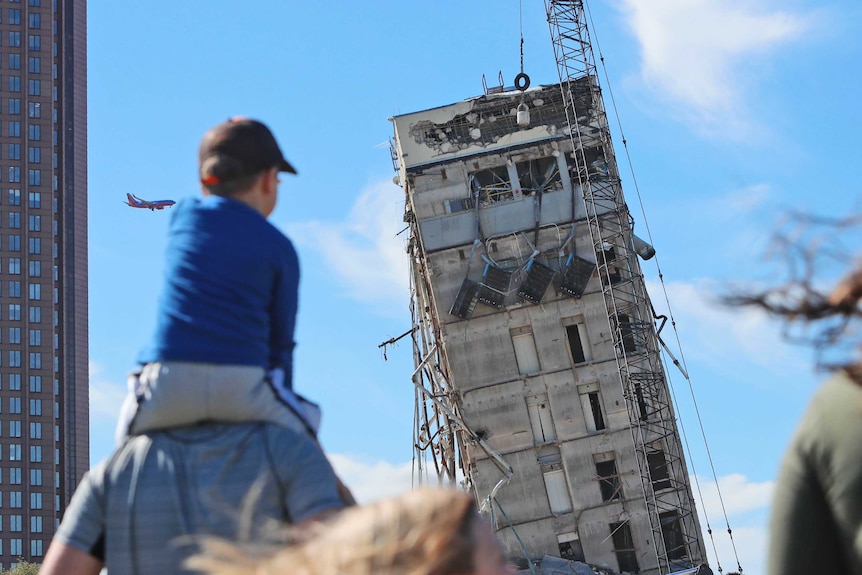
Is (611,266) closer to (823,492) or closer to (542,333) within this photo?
(542,333)

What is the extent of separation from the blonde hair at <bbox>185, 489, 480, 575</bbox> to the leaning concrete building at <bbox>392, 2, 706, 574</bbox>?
41.8m

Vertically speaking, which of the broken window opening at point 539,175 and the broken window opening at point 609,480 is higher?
the broken window opening at point 539,175

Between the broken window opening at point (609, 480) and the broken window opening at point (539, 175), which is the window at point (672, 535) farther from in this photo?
the broken window opening at point (539, 175)

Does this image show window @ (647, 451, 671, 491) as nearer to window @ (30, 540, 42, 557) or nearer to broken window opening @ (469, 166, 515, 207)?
broken window opening @ (469, 166, 515, 207)

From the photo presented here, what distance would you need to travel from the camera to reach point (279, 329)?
3861 mm

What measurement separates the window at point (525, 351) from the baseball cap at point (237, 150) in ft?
135

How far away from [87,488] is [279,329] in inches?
29.7

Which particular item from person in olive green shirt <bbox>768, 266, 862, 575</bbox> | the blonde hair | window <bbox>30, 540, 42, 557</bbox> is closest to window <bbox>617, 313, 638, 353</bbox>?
person in olive green shirt <bbox>768, 266, 862, 575</bbox>

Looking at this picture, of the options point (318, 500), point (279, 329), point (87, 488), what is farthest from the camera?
point (279, 329)

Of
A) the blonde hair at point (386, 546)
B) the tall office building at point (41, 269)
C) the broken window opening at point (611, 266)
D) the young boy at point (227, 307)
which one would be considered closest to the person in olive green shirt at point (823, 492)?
the blonde hair at point (386, 546)

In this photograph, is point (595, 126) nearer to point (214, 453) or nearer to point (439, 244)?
point (439, 244)

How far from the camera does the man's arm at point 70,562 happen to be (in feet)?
11.7

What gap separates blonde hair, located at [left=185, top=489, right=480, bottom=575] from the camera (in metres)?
1.81

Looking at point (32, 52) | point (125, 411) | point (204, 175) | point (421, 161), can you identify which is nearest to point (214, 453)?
point (125, 411)
